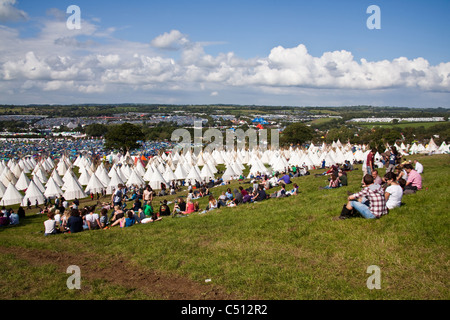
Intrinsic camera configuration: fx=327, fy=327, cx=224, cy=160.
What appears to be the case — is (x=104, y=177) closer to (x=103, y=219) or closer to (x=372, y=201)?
(x=103, y=219)

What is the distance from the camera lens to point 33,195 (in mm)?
25422

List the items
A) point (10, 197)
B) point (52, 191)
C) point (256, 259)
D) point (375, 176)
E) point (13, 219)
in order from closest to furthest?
point (256, 259)
point (375, 176)
point (13, 219)
point (10, 197)
point (52, 191)

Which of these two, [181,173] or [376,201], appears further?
[181,173]

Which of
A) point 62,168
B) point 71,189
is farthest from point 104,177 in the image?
point 62,168

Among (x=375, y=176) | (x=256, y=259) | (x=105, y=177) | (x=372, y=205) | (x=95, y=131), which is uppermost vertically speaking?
(x=95, y=131)

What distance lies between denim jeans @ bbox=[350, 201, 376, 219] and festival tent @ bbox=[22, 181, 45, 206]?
24709mm

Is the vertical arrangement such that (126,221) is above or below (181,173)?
above

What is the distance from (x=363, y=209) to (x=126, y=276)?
6144 mm

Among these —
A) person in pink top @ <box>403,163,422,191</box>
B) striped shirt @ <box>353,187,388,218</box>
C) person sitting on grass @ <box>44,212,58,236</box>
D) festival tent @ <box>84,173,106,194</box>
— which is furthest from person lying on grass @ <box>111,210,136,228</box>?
festival tent @ <box>84,173,106,194</box>

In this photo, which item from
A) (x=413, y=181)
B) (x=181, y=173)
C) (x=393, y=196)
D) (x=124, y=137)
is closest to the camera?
(x=393, y=196)

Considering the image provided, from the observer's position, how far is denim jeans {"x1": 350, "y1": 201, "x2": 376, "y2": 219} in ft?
28.0

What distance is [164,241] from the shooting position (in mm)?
9594
